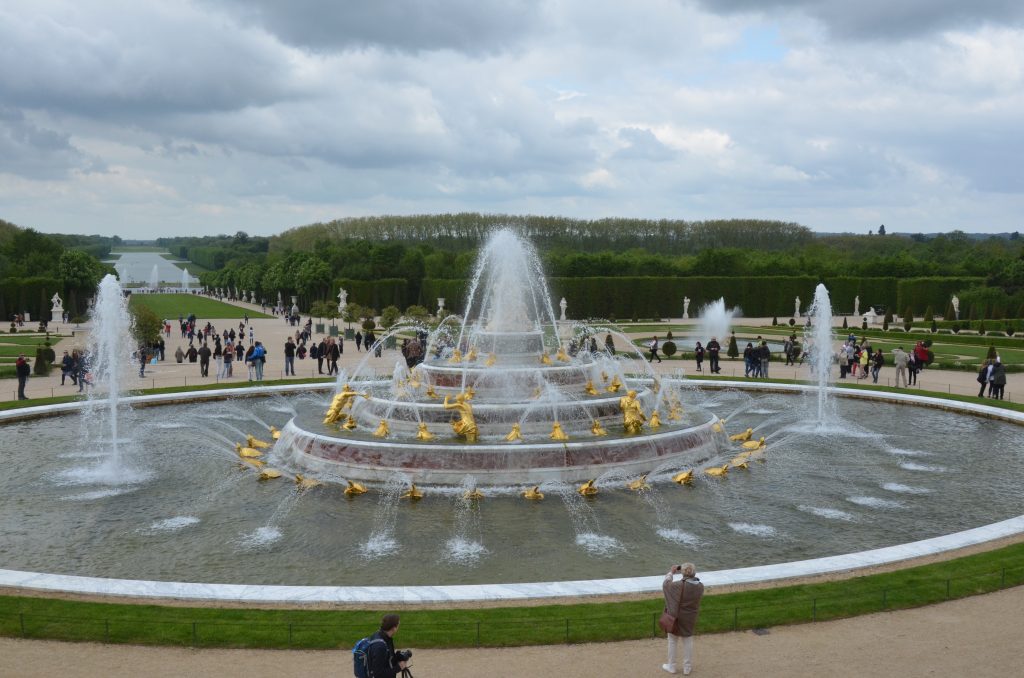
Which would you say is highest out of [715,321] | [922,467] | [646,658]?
[715,321]

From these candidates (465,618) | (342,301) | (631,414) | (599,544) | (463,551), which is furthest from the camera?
(342,301)

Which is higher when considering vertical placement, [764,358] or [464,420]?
[764,358]

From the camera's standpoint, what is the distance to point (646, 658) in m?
10.1

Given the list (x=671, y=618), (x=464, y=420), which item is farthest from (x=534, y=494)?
(x=671, y=618)

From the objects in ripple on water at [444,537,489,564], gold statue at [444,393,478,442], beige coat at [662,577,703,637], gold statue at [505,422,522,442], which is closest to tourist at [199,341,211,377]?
gold statue at [444,393,478,442]

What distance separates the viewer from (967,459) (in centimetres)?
2053

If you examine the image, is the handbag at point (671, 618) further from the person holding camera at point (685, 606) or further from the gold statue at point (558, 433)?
the gold statue at point (558, 433)

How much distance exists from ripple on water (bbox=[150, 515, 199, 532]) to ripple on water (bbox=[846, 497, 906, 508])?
12215 mm

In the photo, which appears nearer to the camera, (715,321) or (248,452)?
(248,452)

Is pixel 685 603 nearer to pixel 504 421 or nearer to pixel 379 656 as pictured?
pixel 379 656

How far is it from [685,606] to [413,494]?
863 centimetres

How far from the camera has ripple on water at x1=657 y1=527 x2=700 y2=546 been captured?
14.5 metres

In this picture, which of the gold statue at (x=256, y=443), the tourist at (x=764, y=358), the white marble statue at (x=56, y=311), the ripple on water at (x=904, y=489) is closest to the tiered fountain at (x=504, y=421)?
the gold statue at (x=256, y=443)

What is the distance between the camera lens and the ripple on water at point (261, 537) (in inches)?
570
